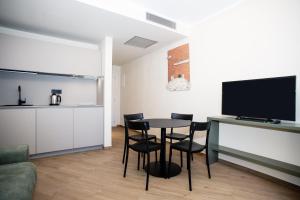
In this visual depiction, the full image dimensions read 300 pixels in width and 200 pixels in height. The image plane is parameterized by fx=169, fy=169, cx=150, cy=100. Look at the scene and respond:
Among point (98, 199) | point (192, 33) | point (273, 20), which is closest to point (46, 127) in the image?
point (98, 199)

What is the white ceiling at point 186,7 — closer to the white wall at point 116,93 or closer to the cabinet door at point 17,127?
the cabinet door at point 17,127

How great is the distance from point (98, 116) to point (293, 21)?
12.5 feet

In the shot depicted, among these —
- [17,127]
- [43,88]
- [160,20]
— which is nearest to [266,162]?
[160,20]

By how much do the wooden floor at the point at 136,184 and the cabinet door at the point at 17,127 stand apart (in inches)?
20.0

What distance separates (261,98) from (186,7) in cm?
207

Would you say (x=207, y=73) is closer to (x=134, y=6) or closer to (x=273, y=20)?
(x=273, y=20)

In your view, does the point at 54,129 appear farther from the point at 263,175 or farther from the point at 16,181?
the point at 263,175

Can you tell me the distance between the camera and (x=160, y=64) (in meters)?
4.81

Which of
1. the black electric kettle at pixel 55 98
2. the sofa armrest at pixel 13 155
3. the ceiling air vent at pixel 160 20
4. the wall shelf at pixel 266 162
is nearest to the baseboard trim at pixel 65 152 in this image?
the black electric kettle at pixel 55 98

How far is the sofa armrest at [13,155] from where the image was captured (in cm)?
178

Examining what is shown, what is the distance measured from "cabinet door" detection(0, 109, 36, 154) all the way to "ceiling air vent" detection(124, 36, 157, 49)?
104 inches

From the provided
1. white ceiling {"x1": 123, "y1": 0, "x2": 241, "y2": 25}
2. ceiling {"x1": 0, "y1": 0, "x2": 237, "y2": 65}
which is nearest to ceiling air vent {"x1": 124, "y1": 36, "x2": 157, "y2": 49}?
ceiling {"x1": 0, "y1": 0, "x2": 237, "y2": 65}

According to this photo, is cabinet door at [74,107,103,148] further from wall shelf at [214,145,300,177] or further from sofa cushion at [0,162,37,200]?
wall shelf at [214,145,300,177]

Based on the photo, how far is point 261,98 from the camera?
8.04ft
